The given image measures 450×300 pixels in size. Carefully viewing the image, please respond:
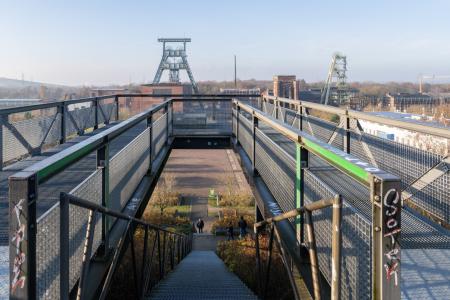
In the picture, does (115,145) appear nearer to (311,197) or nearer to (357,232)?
(311,197)

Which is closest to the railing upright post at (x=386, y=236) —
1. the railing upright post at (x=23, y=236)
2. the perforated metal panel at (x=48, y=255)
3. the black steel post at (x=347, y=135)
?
the railing upright post at (x=23, y=236)

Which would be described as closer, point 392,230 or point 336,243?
point 392,230

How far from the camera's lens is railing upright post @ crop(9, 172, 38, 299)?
176 cm

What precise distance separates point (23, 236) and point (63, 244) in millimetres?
500

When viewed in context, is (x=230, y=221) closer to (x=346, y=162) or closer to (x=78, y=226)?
(x=78, y=226)

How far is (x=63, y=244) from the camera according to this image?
7.59 ft

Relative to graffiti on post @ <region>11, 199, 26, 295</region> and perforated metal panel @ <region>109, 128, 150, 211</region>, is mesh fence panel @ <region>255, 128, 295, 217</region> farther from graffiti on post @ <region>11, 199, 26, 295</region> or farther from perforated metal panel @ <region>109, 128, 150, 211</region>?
graffiti on post @ <region>11, 199, 26, 295</region>

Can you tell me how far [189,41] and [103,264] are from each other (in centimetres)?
6406

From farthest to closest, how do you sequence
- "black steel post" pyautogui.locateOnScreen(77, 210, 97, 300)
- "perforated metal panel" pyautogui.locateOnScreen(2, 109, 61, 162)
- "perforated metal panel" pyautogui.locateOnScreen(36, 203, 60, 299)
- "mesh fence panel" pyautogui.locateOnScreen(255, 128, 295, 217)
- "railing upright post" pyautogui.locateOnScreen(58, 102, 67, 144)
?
"railing upright post" pyautogui.locateOnScreen(58, 102, 67, 144) < "perforated metal panel" pyautogui.locateOnScreen(2, 109, 61, 162) < "mesh fence panel" pyautogui.locateOnScreen(255, 128, 295, 217) < "black steel post" pyautogui.locateOnScreen(77, 210, 97, 300) < "perforated metal panel" pyautogui.locateOnScreen(36, 203, 60, 299)

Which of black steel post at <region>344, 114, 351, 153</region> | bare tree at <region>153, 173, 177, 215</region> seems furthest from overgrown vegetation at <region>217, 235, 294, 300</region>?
bare tree at <region>153, 173, 177, 215</region>

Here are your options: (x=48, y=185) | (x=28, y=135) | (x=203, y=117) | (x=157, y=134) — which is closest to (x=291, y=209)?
(x=48, y=185)

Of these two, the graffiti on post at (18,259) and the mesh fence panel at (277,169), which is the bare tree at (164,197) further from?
the graffiti on post at (18,259)

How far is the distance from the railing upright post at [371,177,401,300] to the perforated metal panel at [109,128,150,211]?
2.67 metres

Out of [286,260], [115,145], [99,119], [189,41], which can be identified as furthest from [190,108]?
[189,41]
